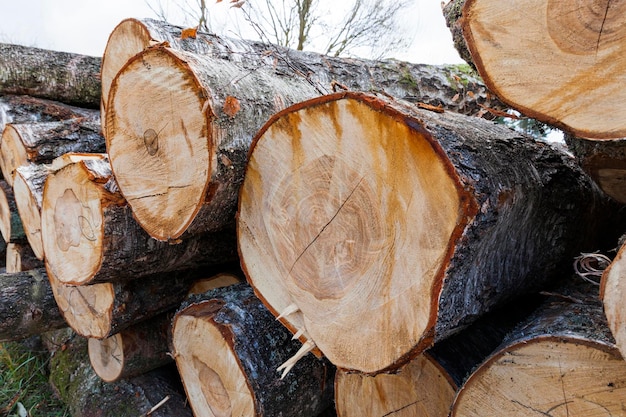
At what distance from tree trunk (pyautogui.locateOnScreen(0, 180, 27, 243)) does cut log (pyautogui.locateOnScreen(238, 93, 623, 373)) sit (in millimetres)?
2224

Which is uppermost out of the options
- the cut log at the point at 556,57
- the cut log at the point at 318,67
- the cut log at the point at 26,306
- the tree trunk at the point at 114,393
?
the cut log at the point at 556,57

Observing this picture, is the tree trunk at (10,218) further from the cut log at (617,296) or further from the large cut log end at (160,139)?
the cut log at (617,296)

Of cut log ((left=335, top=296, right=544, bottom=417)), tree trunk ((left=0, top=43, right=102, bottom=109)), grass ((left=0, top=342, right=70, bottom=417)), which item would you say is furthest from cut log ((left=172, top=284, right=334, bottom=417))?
tree trunk ((left=0, top=43, right=102, bottom=109))

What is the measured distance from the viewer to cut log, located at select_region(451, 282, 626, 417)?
990 mm

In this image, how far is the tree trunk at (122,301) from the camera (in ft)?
6.66

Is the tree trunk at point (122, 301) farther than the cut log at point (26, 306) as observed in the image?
No

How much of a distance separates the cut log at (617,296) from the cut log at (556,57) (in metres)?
0.26

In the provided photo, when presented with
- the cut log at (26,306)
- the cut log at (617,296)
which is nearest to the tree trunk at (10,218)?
the cut log at (26,306)

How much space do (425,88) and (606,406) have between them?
7.65ft

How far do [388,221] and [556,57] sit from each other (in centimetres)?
50

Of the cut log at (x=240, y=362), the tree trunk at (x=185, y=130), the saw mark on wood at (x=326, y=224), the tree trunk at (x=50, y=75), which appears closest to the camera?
the saw mark on wood at (x=326, y=224)

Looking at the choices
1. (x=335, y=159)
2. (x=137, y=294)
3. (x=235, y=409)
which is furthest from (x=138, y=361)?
(x=335, y=159)

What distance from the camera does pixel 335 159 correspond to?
1.17 meters

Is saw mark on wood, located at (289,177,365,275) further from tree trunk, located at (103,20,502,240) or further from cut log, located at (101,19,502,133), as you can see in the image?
cut log, located at (101,19,502,133)
